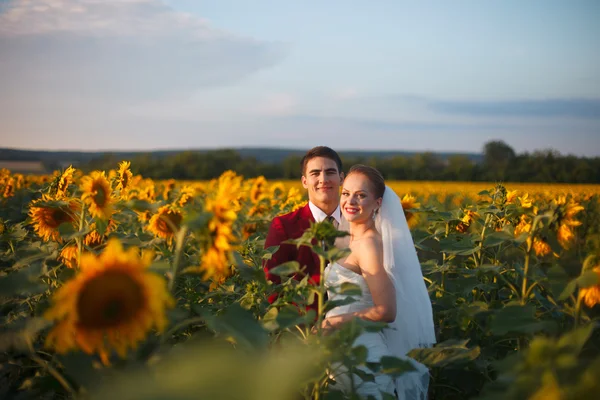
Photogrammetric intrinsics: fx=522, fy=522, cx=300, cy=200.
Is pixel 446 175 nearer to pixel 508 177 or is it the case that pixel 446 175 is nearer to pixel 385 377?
pixel 508 177

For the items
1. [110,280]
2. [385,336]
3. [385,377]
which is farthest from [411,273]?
[110,280]

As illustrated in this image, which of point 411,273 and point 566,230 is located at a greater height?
point 566,230

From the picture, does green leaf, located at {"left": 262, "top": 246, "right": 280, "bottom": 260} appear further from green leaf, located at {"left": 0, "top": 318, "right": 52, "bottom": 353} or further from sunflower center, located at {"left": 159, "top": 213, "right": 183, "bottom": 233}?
green leaf, located at {"left": 0, "top": 318, "right": 52, "bottom": 353}

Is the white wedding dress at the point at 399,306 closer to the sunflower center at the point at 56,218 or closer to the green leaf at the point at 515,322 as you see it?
the green leaf at the point at 515,322

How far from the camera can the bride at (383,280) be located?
2.77 metres

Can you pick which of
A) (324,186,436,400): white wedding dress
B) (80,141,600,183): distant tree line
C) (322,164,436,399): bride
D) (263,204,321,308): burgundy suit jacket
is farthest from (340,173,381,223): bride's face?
(80,141,600,183): distant tree line

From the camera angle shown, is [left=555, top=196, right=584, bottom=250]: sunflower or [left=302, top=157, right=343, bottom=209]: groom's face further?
[left=302, top=157, right=343, bottom=209]: groom's face

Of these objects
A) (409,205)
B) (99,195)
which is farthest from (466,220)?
(99,195)

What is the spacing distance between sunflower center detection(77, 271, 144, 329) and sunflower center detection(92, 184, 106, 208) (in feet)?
2.74

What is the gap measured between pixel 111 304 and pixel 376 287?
1.63 m

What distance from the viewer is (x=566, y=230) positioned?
7.22 ft

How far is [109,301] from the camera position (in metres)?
1.45

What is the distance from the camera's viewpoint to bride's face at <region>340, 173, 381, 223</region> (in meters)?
3.09

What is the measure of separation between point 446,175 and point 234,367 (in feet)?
105
